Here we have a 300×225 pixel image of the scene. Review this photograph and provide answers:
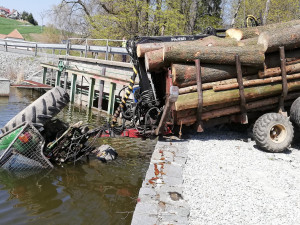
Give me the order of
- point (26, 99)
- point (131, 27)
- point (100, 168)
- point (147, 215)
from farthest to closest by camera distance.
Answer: point (131, 27) < point (26, 99) < point (100, 168) < point (147, 215)

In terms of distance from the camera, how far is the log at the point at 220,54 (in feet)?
22.4

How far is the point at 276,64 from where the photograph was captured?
748cm

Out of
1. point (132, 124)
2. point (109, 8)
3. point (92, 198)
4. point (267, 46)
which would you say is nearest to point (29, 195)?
point (92, 198)

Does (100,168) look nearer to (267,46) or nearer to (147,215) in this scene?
(147,215)

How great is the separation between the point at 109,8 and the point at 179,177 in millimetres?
25919

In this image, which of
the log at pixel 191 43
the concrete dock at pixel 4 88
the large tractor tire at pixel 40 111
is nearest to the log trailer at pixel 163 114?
the large tractor tire at pixel 40 111

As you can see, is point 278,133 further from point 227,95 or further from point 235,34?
point 235,34

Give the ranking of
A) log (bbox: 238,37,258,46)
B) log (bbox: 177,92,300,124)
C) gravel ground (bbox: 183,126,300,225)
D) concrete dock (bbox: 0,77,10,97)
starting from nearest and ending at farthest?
gravel ground (bbox: 183,126,300,225) → log (bbox: 177,92,300,124) → log (bbox: 238,37,258,46) → concrete dock (bbox: 0,77,10,97)

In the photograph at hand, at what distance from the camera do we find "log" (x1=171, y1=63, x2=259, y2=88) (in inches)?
272

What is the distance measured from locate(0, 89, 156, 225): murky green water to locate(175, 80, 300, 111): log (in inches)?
77.6

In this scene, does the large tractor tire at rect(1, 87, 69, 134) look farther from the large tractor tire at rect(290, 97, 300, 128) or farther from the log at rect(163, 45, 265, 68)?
the large tractor tire at rect(290, 97, 300, 128)

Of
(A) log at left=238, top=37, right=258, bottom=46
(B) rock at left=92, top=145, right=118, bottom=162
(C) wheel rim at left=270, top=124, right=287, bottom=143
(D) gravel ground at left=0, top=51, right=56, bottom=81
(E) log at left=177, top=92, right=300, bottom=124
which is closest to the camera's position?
(C) wheel rim at left=270, top=124, right=287, bottom=143

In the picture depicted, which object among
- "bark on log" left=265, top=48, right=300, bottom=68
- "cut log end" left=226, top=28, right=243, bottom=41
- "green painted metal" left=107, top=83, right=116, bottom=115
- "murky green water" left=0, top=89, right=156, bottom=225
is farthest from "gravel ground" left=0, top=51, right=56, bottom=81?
"bark on log" left=265, top=48, right=300, bottom=68

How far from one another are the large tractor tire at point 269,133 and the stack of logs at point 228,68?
0.65 m
